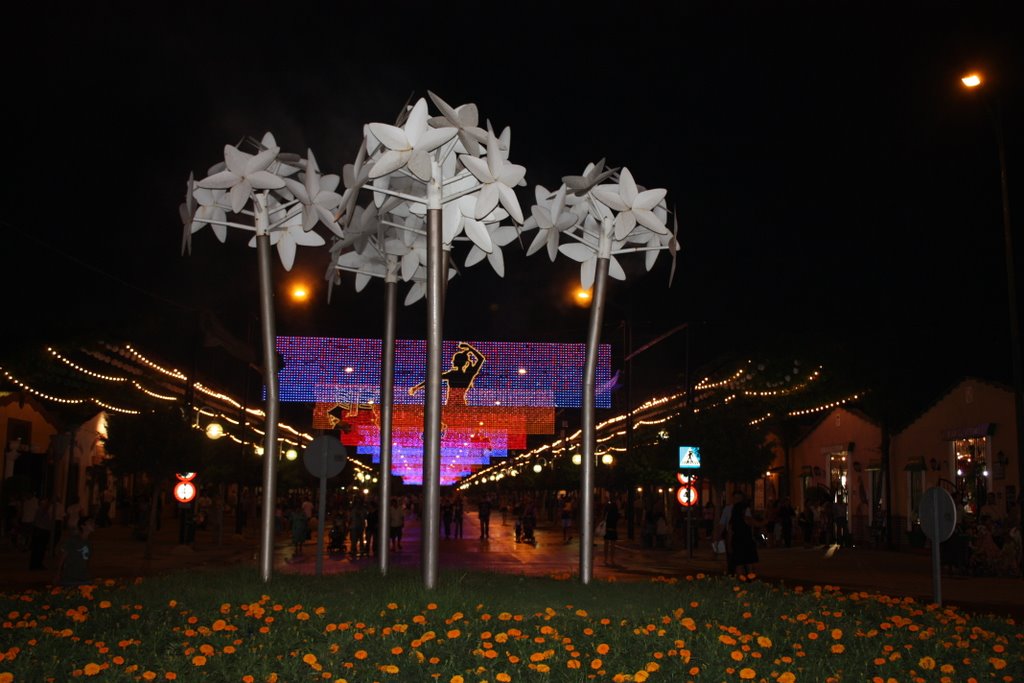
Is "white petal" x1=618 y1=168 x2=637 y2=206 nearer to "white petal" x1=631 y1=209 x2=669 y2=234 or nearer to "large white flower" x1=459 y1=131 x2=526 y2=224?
"white petal" x1=631 y1=209 x2=669 y2=234

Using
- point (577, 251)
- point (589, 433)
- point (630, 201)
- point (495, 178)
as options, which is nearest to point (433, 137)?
point (495, 178)

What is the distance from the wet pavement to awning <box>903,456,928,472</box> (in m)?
2.55

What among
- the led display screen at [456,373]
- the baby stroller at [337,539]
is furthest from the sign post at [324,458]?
the baby stroller at [337,539]

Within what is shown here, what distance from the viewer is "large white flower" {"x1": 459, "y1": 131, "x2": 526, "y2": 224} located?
10734 mm

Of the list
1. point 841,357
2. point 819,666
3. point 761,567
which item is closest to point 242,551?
point 761,567

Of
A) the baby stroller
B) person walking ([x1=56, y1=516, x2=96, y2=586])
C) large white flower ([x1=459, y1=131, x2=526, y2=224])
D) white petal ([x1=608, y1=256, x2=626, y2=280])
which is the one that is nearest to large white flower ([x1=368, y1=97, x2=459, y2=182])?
large white flower ([x1=459, y1=131, x2=526, y2=224])

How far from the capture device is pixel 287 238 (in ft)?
43.1

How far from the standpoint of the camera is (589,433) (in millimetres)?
12953

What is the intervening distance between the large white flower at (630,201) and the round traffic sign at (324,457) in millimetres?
7144

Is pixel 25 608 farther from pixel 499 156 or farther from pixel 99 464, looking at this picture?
pixel 99 464

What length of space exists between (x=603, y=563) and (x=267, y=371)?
68.1 ft

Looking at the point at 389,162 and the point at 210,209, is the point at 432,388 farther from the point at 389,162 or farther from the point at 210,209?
the point at 210,209

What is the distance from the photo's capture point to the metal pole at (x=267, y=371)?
12.5 m

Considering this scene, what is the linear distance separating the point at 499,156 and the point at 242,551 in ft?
93.8
